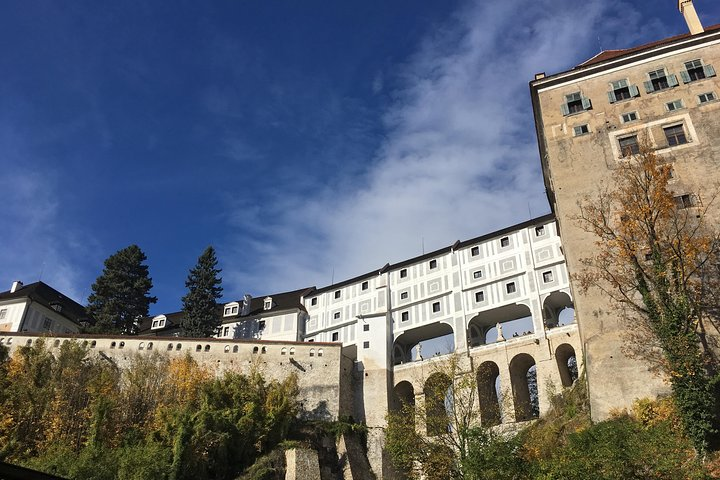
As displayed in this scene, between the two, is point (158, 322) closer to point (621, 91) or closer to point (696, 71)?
point (621, 91)

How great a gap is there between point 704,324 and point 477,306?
2252 cm

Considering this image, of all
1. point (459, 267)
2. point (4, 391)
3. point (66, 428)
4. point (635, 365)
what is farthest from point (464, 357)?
point (4, 391)

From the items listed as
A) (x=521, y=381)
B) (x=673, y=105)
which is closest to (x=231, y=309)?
(x=521, y=381)

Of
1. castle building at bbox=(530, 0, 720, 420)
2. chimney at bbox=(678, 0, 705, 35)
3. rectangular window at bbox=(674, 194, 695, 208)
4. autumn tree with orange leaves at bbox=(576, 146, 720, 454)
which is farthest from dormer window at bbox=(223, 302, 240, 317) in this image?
chimney at bbox=(678, 0, 705, 35)

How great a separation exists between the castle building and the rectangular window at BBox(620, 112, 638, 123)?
0.05 m

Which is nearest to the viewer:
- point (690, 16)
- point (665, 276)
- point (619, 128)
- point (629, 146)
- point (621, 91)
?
point (665, 276)

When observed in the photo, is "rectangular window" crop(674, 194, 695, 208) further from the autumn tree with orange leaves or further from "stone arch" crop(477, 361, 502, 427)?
"stone arch" crop(477, 361, 502, 427)

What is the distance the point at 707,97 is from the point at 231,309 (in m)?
45.1

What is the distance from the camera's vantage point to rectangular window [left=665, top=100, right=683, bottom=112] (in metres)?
29.0

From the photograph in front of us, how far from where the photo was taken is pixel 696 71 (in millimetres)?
29766

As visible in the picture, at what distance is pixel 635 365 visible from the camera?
23578mm

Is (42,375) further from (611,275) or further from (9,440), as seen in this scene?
(611,275)

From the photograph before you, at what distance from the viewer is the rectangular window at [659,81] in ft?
97.9

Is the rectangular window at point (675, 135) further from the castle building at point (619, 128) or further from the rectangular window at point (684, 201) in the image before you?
the rectangular window at point (684, 201)
